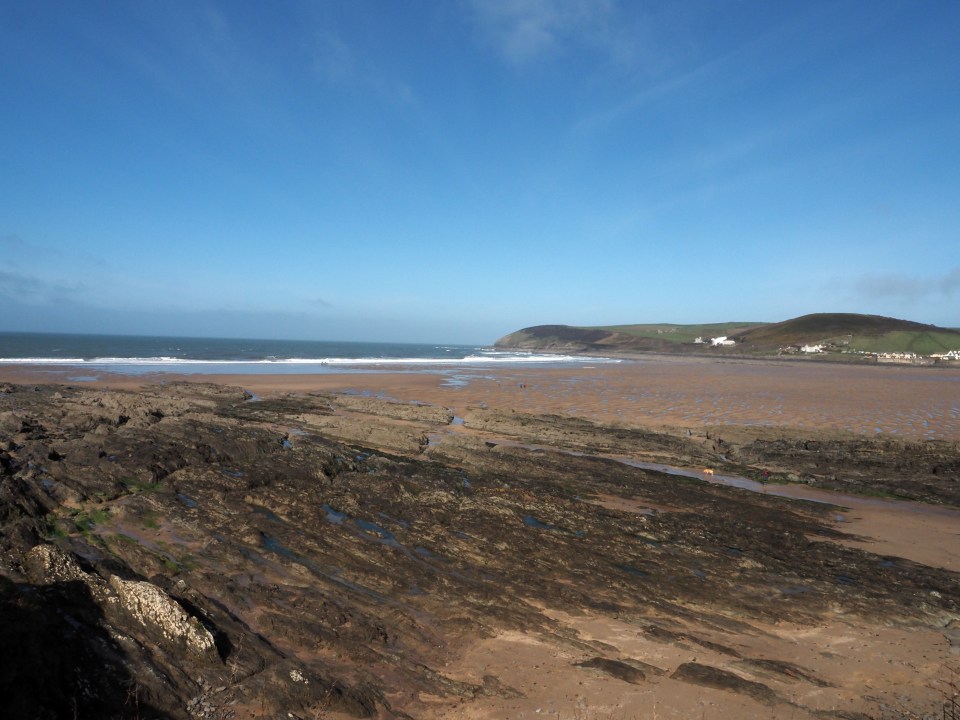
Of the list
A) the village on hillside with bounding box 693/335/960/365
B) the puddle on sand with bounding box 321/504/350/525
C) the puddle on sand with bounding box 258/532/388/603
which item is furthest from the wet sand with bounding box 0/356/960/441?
the village on hillside with bounding box 693/335/960/365

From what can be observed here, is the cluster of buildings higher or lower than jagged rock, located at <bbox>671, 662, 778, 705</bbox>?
higher

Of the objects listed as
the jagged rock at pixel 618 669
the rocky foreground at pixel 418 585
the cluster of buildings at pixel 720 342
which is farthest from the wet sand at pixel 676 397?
the cluster of buildings at pixel 720 342

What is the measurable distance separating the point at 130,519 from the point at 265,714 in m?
7.10

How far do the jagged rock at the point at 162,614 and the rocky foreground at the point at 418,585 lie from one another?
3 cm

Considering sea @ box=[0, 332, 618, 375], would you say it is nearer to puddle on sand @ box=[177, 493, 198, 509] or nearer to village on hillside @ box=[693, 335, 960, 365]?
puddle on sand @ box=[177, 493, 198, 509]

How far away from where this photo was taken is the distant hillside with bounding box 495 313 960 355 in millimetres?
114250

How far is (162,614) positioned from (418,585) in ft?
11.8

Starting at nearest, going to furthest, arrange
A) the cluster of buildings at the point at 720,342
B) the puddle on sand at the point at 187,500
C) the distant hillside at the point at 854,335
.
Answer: the puddle on sand at the point at 187,500 < the distant hillside at the point at 854,335 < the cluster of buildings at the point at 720,342

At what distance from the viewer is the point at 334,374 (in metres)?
51.7

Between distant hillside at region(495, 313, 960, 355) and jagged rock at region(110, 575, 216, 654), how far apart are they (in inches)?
5092

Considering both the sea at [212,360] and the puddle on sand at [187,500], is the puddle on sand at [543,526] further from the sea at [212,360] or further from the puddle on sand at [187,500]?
the sea at [212,360]

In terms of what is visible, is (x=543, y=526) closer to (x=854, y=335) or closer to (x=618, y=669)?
(x=618, y=669)

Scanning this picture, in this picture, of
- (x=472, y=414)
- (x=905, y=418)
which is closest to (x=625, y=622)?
(x=472, y=414)

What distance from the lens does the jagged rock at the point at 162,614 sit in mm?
6320
